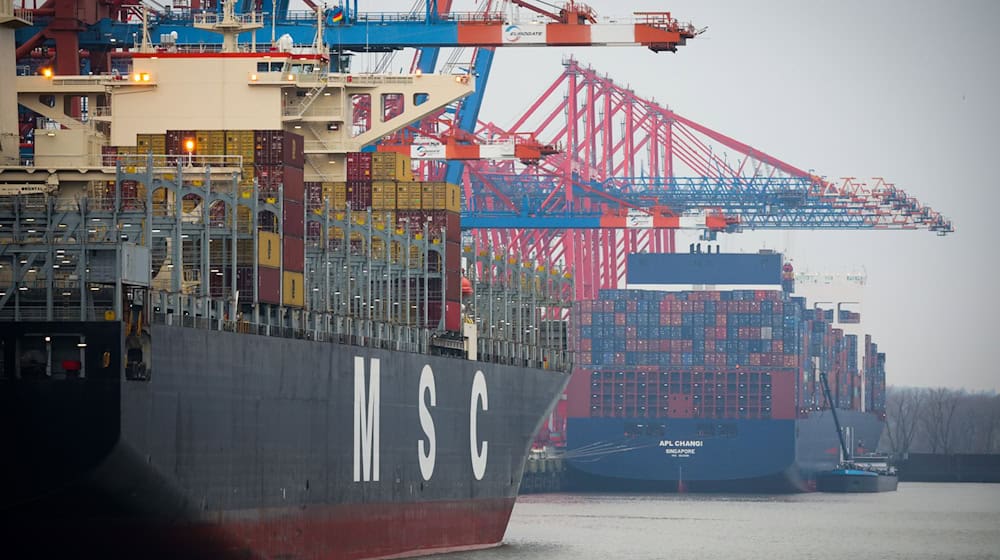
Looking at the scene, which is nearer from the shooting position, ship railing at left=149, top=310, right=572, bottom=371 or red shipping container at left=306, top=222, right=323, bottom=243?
ship railing at left=149, top=310, right=572, bottom=371

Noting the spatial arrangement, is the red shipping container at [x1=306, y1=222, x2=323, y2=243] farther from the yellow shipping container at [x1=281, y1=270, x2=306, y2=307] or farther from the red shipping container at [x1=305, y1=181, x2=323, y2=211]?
the yellow shipping container at [x1=281, y1=270, x2=306, y2=307]

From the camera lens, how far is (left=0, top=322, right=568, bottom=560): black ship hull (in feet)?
99.1

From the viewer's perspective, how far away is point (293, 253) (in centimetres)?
3788

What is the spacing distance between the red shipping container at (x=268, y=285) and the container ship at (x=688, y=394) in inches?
2454

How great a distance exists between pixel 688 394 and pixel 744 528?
38.1m

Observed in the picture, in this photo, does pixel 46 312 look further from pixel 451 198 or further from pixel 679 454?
pixel 679 454

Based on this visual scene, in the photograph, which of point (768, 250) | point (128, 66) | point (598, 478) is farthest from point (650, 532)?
point (768, 250)

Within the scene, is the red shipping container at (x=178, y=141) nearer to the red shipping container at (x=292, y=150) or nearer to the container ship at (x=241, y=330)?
the container ship at (x=241, y=330)

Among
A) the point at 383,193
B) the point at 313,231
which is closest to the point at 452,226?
the point at 383,193

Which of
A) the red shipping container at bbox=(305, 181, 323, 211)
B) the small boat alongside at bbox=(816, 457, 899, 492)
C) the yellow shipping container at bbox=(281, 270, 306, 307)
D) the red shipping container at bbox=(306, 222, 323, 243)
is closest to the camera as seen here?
the yellow shipping container at bbox=(281, 270, 306, 307)

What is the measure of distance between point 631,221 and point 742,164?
23706mm

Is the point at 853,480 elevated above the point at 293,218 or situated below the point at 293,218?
below

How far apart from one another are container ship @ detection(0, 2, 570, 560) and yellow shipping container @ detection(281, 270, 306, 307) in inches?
2.9

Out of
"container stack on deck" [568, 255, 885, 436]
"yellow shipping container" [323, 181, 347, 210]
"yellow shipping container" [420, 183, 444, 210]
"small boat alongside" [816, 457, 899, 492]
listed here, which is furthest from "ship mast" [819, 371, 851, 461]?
"yellow shipping container" [323, 181, 347, 210]
